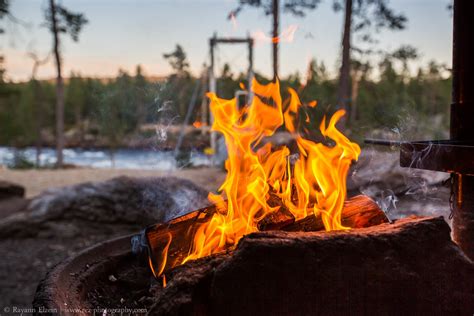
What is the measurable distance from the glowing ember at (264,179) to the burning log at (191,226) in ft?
0.08

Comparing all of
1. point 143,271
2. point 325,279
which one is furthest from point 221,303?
point 143,271

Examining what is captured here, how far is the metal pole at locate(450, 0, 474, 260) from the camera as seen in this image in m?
2.27

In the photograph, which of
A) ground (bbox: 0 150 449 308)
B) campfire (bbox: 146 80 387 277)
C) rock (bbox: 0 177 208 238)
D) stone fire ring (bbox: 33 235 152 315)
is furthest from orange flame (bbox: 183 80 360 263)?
rock (bbox: 0 177 208 238)

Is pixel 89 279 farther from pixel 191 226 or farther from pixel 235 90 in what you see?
pixel 235 90

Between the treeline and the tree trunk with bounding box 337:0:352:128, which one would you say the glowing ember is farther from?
the tree trunk with bounding box 337:0:352:128

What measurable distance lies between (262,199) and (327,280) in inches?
31.3

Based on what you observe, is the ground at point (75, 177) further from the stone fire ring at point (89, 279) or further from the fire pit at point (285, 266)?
the fire pit at point (285, 266)

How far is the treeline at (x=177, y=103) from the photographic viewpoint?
4.48 m

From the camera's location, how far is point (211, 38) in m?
12.5

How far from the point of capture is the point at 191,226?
2.34 meters

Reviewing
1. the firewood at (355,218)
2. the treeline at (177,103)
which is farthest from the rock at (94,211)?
the firewood at (355,218)

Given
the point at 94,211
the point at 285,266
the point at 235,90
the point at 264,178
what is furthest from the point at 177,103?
the point at 285,266

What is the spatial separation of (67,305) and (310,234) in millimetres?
1072

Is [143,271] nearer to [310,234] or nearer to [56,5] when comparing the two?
[310,234]
